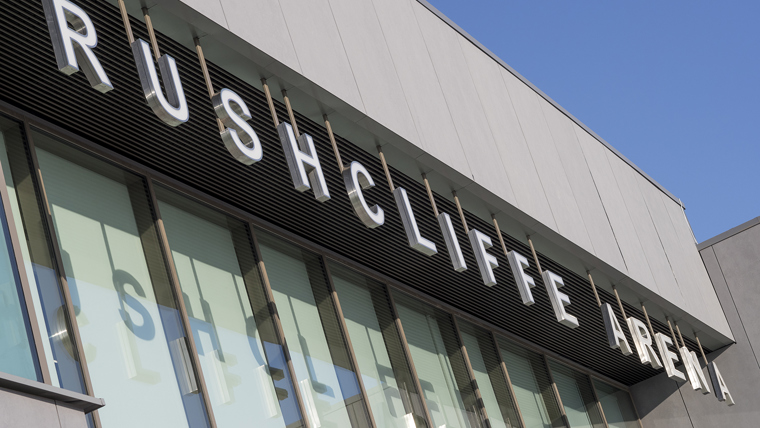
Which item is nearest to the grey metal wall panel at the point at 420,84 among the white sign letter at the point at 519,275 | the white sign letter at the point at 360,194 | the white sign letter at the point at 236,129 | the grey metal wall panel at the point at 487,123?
the grey metal wall panel at the point at 487,123

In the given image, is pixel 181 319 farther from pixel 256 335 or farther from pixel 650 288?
pixel 650 288

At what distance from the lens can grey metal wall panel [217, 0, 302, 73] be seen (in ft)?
25.8

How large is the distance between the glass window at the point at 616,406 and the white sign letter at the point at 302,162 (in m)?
9.71

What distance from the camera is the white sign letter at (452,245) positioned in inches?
378

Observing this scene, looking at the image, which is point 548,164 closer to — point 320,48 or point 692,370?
point 692,370

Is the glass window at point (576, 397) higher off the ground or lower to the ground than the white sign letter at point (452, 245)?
lower

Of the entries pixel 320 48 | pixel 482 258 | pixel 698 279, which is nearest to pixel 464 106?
pixel 482 258

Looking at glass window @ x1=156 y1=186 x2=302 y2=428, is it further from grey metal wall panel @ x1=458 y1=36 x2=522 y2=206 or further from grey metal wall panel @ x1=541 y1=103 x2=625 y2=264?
grey metal wall panel @ x1=541 y1=103 x2=625 y2=264

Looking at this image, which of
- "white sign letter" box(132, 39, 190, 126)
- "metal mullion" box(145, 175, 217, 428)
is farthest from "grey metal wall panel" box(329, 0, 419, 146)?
"white sign letter" box(132, 39, 190, 126)

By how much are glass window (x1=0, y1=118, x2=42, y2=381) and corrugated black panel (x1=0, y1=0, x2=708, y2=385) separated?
131cm

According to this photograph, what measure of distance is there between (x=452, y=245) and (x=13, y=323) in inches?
190

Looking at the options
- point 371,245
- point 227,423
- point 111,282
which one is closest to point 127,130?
point 111,282

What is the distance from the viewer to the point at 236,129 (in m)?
7.77

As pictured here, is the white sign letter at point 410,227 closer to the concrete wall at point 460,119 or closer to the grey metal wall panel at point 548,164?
the concrete wall at point 460,119
